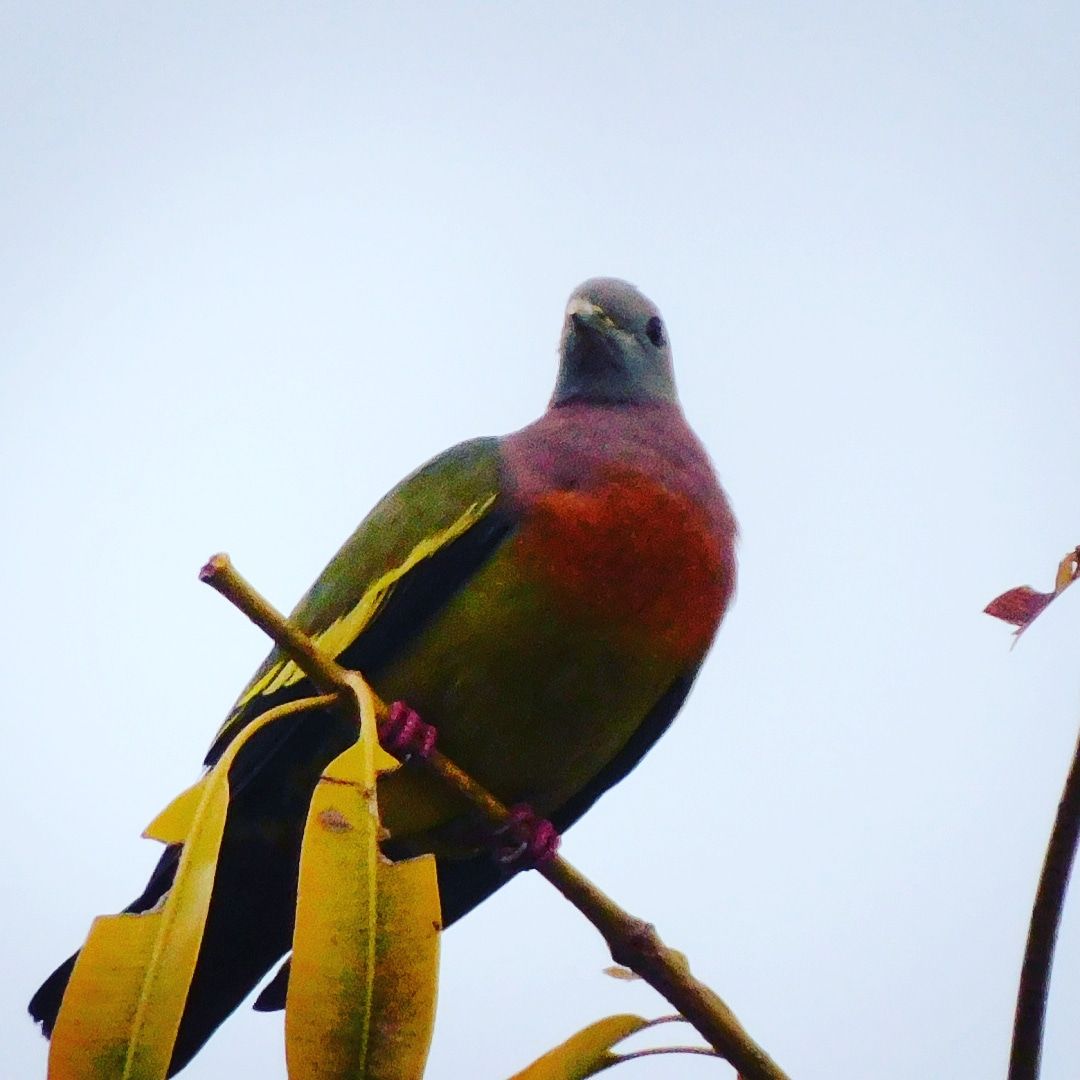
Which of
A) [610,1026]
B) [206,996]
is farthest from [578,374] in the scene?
[610,1026]

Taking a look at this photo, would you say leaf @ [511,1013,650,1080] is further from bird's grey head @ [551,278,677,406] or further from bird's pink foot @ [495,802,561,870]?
bird's grey head @ [551,278,677,406]

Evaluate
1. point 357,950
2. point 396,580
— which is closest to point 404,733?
point 396,580

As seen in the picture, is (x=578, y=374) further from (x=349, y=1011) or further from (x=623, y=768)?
(x=349, y=1011)

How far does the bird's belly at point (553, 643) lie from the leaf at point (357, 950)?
153 cm

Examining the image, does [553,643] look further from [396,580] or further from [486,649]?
[396,580]

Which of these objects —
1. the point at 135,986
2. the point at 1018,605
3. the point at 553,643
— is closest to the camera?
the point at 135,986

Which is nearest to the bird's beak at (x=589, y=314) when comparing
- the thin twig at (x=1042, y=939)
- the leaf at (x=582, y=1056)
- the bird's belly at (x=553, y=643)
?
the bird's belly at (x=553, y=643)

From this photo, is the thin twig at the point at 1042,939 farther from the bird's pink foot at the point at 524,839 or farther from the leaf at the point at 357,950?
the bird's pink foot at the point at 524,839

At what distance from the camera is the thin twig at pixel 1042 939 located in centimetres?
155

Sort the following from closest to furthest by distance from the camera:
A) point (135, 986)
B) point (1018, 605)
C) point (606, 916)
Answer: point (135, 986) < point (1018, 605) < point (606, 916)

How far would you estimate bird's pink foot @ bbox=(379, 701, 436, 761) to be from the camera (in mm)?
2938

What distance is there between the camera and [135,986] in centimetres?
155

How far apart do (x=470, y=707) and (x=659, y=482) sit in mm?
704

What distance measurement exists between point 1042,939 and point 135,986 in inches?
37.5
